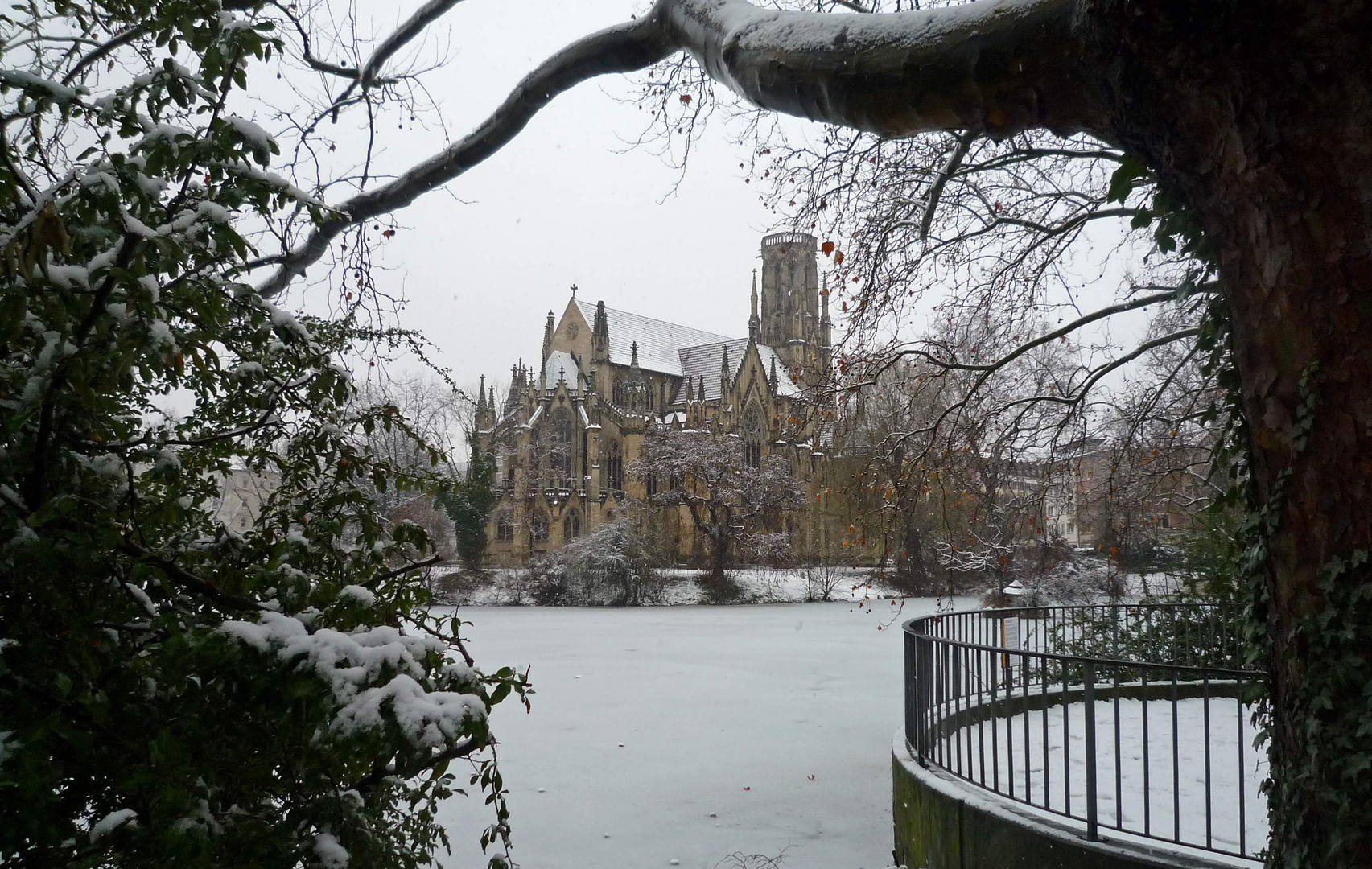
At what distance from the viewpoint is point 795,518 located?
4700 cm

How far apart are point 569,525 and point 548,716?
40801 mm

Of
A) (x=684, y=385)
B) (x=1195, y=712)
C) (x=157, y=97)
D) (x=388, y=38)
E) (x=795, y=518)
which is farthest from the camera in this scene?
(x=684, y=385)

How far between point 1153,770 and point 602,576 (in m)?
29.1

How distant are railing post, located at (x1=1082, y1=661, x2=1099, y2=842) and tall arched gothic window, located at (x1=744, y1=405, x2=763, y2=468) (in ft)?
169

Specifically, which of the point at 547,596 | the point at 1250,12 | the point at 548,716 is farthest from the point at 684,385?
the point at 1250,12

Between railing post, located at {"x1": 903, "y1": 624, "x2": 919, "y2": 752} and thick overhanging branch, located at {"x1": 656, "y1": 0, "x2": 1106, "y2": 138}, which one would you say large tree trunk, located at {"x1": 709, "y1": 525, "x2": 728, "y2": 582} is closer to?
railing post, located at {"x1": 903, "y1": 624, "x2": 919, "y2": 752}

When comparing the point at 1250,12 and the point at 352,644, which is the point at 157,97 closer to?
the point at 352,644

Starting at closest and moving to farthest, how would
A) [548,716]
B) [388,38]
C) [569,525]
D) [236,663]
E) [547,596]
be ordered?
1. [236,663]
2. [388,38]
3. [548,716]
4. [547,596]
5. [569,525]

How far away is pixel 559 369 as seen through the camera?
59812mm

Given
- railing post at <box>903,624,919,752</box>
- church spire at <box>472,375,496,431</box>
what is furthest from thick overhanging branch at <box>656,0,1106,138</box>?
church spire at <box>472,375,496,431</box>

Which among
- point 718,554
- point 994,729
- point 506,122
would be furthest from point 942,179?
point 718,554

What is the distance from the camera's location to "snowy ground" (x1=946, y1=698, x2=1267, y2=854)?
5.66 meters

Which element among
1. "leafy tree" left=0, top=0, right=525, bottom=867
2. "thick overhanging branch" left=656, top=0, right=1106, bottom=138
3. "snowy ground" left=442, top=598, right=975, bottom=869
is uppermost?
"thick overhanging branch" left=656, top=0, right=1106, bottom=138

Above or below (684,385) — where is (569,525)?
below
